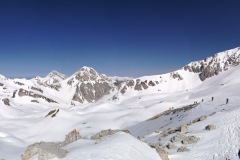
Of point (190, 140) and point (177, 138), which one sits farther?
point (177, 138)

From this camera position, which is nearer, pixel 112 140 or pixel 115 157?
pixel 115 157

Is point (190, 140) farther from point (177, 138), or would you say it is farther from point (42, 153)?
point (42, 153)

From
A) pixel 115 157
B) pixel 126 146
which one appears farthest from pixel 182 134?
pixel 115 157

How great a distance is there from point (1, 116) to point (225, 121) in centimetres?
15029

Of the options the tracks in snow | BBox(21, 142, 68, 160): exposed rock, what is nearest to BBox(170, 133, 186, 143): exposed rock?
the tracks in snow

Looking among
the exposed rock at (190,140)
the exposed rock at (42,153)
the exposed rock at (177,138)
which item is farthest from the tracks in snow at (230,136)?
the exposed rock at (42,153)

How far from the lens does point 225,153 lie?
32375 mm

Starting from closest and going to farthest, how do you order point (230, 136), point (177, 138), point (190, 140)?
point (230, 136) → point (190, 140) → point (177, 138)

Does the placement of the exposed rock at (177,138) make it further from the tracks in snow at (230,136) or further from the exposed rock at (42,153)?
the exposed rock at (42,153)

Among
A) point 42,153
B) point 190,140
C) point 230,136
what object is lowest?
point 190,140

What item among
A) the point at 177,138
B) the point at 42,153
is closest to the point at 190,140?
the point at 177,138

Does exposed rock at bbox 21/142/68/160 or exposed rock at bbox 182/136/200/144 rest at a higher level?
exposed rock at bbox 21/142/68/160

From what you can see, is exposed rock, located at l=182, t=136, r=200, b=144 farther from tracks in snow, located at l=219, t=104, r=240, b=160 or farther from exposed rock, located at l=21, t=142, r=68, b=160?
exposed rock, located at l=21, t=142, r=68, b=160

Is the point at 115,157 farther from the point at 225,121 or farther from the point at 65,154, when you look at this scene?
the point at 225,121
